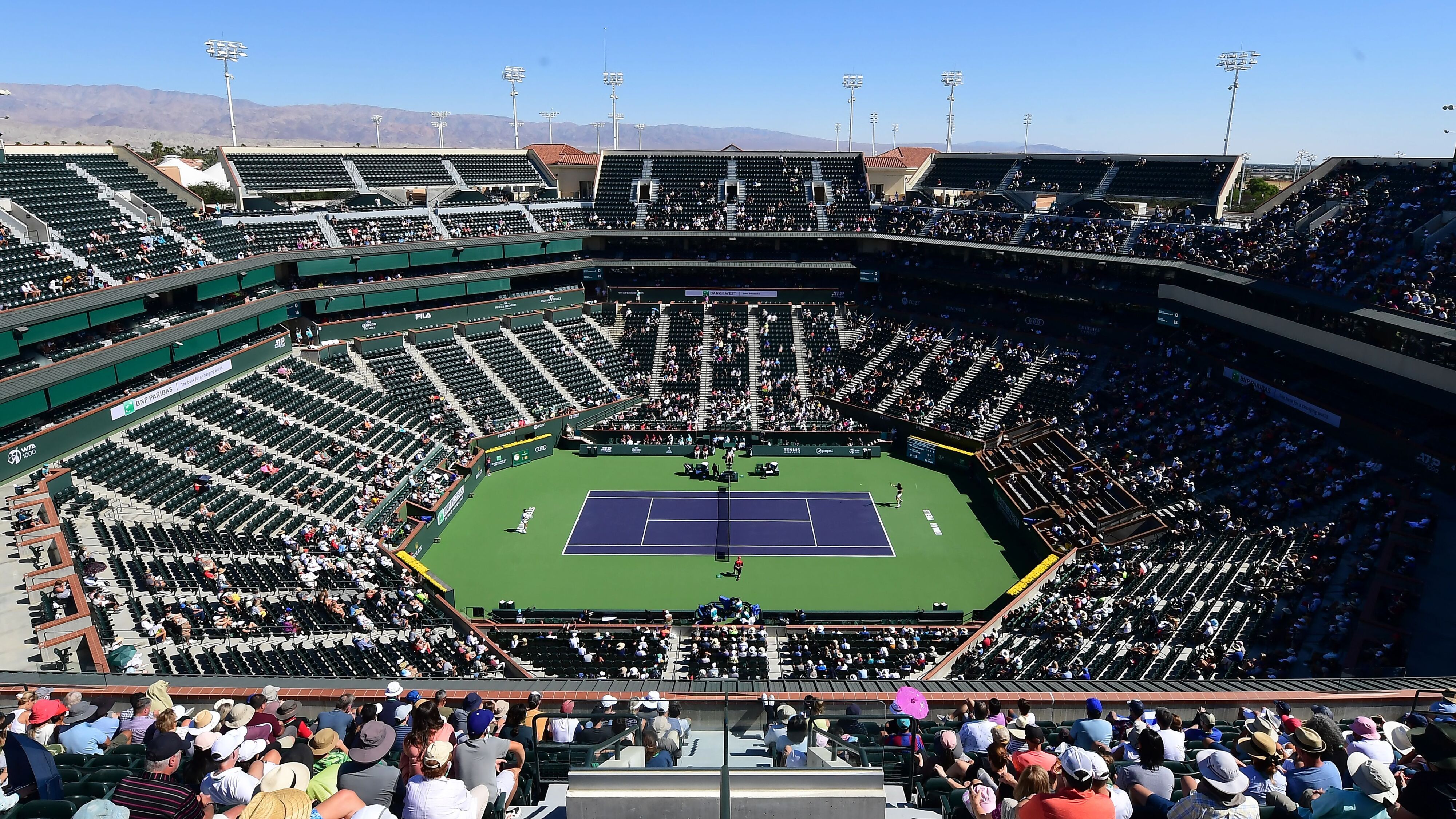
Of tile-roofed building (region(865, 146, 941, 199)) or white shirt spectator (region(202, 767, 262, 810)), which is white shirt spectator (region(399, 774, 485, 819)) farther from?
tile-roofed building (region(865, 146, 941, 199))

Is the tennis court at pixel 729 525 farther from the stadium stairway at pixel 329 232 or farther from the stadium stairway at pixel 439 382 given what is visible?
the stadium stairway at pixel 329 232

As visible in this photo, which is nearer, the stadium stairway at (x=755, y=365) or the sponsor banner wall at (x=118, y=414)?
the sponsor banner wall at (x=118, y=414)

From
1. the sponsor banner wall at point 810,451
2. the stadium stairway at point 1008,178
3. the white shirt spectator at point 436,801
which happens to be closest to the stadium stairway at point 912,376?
the sponsor banner wall at point 810,451

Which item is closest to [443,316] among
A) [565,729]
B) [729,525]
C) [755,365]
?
[755,365]

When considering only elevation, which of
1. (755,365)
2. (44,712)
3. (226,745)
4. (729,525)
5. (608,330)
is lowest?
(729,525)

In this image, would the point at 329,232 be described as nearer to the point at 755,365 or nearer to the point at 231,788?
the point at 755,365

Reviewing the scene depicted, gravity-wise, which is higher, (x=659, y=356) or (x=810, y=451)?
(x=659, y=356)
